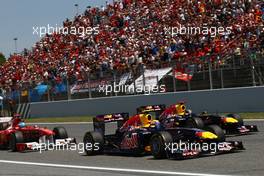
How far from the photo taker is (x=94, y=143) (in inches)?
461

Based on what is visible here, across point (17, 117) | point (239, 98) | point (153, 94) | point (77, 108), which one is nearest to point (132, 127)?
point (17, 117)

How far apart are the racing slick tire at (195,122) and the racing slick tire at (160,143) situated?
235 centimetres

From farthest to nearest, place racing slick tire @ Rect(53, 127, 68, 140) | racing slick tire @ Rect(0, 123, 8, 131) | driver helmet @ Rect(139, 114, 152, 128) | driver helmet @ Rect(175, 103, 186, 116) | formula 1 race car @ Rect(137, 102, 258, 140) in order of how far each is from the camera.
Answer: racing slick tire @ Rect(0, 123, 8, 131) → racing slick tire @ Rect(53, 127, 68, 140) → driver helmet @ Rect(175, 103, 186, 116) → formula 1 race car @ Rect(137, 102, 258, 140) → driver helmet @ Rect(139, 114, 152, 128)

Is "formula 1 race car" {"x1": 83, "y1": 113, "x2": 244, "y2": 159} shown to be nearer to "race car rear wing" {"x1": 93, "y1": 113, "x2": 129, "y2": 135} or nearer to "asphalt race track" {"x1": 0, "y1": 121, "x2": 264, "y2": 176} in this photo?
"race car rear wing" {"x1": 93, "y1": 113, "x2": 129, "y2": 135}

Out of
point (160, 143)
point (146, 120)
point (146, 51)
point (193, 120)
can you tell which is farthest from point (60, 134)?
point (146, 51)

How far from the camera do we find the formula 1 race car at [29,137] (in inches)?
551

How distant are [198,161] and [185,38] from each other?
1642 cm

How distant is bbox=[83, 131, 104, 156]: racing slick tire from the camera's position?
38.4 ft

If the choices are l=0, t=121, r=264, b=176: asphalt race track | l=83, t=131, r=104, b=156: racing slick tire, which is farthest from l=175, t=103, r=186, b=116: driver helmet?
l=83, t=131, r=104, b=156: racing slick tire

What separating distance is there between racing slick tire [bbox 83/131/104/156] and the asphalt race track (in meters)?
0.24

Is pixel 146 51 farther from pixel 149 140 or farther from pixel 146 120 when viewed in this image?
pixel 149 140

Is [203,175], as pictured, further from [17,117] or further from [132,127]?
[17,117]

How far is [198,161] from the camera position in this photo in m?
9.18

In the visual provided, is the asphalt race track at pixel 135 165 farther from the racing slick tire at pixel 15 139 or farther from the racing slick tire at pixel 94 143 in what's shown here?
the racing slick tire at pixel 15 139
